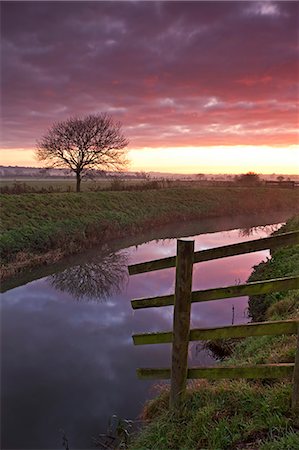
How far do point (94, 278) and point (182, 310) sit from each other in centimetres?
1421

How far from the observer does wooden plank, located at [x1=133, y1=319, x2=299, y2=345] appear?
425 centimetres

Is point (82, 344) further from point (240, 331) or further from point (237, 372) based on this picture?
point (240, 331)

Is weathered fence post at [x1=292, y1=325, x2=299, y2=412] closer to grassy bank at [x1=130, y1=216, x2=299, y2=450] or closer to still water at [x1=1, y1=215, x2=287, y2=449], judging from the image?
grassy bank at [x1=130, y1=216, x2=299, y2=450]

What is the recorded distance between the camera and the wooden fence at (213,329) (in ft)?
14.0

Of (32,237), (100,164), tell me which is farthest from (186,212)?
(32,237)

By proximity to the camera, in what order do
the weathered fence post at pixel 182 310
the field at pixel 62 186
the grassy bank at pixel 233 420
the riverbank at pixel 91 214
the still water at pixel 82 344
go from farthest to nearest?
the field at pixel 62 186 < the riverbank at pixel 91 214 < the still water at pixel 82 344 < the weathered fence post at pixel 182 310 < the grassy bank at pixel 233 420

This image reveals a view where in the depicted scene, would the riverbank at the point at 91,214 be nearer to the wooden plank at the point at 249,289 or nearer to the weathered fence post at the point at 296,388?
the wooden plank at the point at 249,289

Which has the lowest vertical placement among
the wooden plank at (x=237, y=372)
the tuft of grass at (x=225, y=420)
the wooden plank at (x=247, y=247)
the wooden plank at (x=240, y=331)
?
the tuft of grass at (x=225, y=420)

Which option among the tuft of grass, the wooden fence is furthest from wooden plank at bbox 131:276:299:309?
the tuft of grass

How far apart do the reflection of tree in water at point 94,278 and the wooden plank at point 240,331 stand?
1076 cm

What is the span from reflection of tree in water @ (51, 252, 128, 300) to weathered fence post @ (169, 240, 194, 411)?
10873 millimetres

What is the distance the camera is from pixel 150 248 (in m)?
25.3

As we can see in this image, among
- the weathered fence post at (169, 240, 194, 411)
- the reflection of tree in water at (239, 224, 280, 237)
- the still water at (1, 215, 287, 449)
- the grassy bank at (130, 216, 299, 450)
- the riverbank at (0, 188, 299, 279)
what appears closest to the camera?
the grassy bank at (130, 216, 299, 450)

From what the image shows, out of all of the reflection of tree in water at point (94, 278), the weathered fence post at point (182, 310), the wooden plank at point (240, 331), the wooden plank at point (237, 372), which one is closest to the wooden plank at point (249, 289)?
the weathered fence post at point (182, 310)
